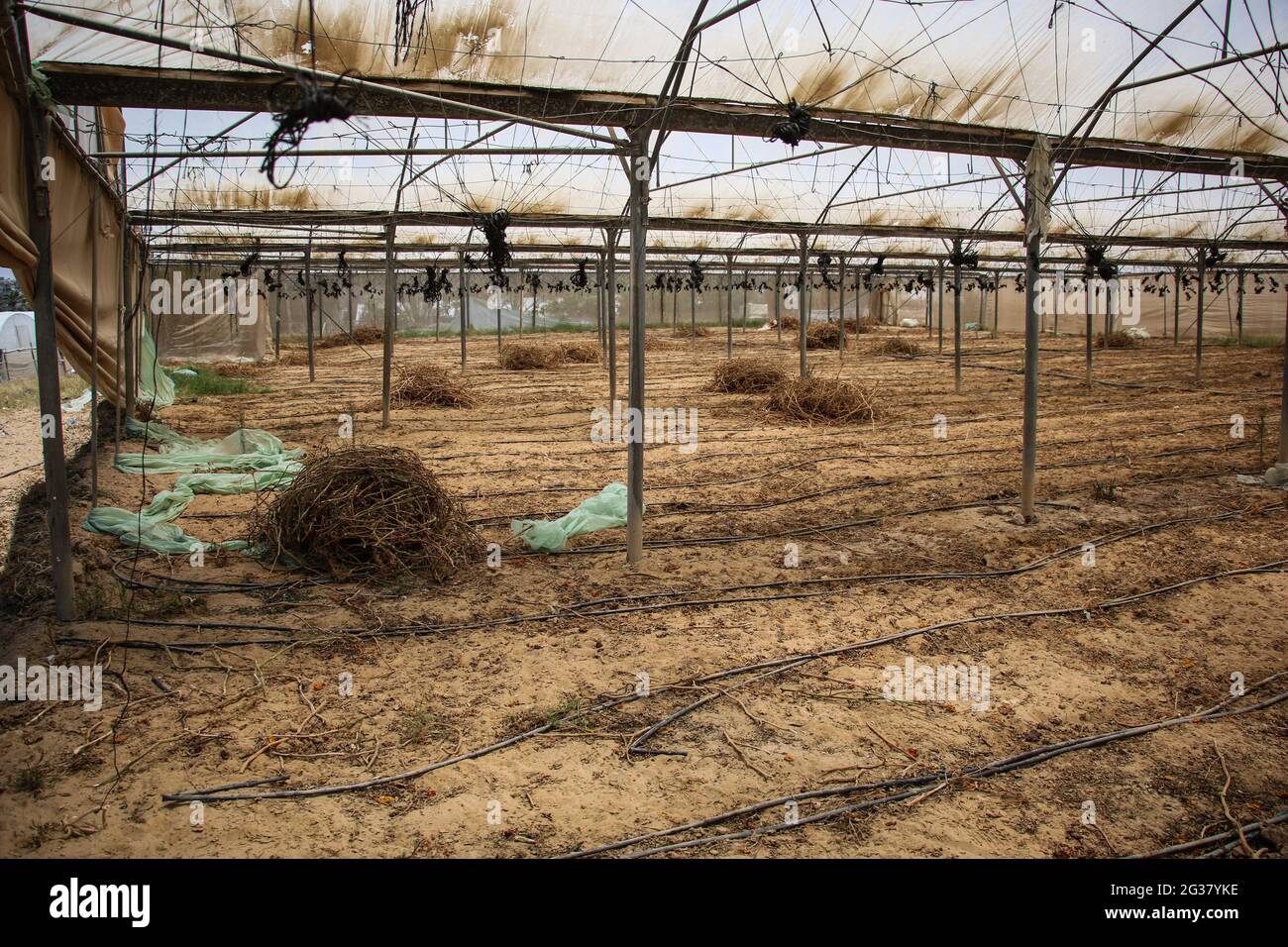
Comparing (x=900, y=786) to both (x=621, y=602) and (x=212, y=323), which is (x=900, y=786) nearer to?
(x=621, y=602)

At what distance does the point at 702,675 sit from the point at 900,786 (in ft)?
4.61

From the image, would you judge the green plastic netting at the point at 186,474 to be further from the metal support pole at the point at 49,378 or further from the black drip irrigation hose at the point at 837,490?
the black drip irrigation hose at the point at 837,490

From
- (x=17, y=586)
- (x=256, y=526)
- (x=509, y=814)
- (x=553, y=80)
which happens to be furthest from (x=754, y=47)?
(x=17, y=586)

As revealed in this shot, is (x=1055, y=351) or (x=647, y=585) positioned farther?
(x=1055, y=351)

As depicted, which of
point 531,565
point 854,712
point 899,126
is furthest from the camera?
point 899,126

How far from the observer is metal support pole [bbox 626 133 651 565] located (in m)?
6.54

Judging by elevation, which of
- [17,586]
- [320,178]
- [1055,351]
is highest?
[320,178]

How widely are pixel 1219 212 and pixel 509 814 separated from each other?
19.3 m

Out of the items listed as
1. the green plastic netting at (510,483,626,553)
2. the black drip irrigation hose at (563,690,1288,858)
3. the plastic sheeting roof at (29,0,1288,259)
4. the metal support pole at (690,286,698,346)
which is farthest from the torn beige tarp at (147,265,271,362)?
the black drip irrigation hose at (563,690,1288,858)

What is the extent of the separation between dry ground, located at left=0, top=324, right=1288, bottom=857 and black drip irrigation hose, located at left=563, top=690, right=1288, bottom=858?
0.05m

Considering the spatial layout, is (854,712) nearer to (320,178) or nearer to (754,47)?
(754,47)

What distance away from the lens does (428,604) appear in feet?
20.1

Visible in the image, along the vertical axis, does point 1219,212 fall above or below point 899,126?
above

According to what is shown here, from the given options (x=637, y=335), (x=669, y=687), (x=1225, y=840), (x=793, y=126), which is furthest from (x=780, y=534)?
(x=1225, y=840)
